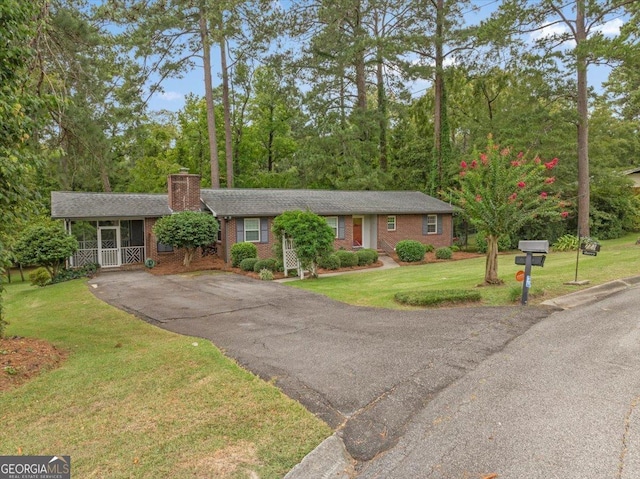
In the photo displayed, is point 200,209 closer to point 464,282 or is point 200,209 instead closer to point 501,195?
point 464,282

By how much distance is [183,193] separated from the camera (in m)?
19.9

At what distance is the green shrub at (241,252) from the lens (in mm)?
18094

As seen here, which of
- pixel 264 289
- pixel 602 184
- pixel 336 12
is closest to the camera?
pixel 264 289

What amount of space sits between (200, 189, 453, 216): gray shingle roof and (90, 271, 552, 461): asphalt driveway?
843cm

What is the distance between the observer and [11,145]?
5844 mm

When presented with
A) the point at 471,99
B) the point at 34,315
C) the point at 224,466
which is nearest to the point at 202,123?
the point at 471,99

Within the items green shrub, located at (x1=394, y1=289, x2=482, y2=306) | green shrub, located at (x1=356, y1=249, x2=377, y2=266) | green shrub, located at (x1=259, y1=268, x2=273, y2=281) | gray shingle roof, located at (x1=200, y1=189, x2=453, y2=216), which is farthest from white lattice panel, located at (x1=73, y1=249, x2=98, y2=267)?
green shrub, located at (x1=394, y1=289, x2=482, y2=306)

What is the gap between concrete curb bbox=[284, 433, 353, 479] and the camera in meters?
3.37

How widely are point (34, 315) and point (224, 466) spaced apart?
9710 millimetres

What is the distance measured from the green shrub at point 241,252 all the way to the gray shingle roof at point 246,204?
1.57 m

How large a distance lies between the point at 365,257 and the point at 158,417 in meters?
15.2

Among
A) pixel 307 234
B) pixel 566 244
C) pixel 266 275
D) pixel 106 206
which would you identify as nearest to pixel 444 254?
pixel 566 244

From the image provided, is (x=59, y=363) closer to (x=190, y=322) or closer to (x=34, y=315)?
(x=190, y=322)

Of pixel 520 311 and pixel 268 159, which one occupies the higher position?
pixel 268 159
